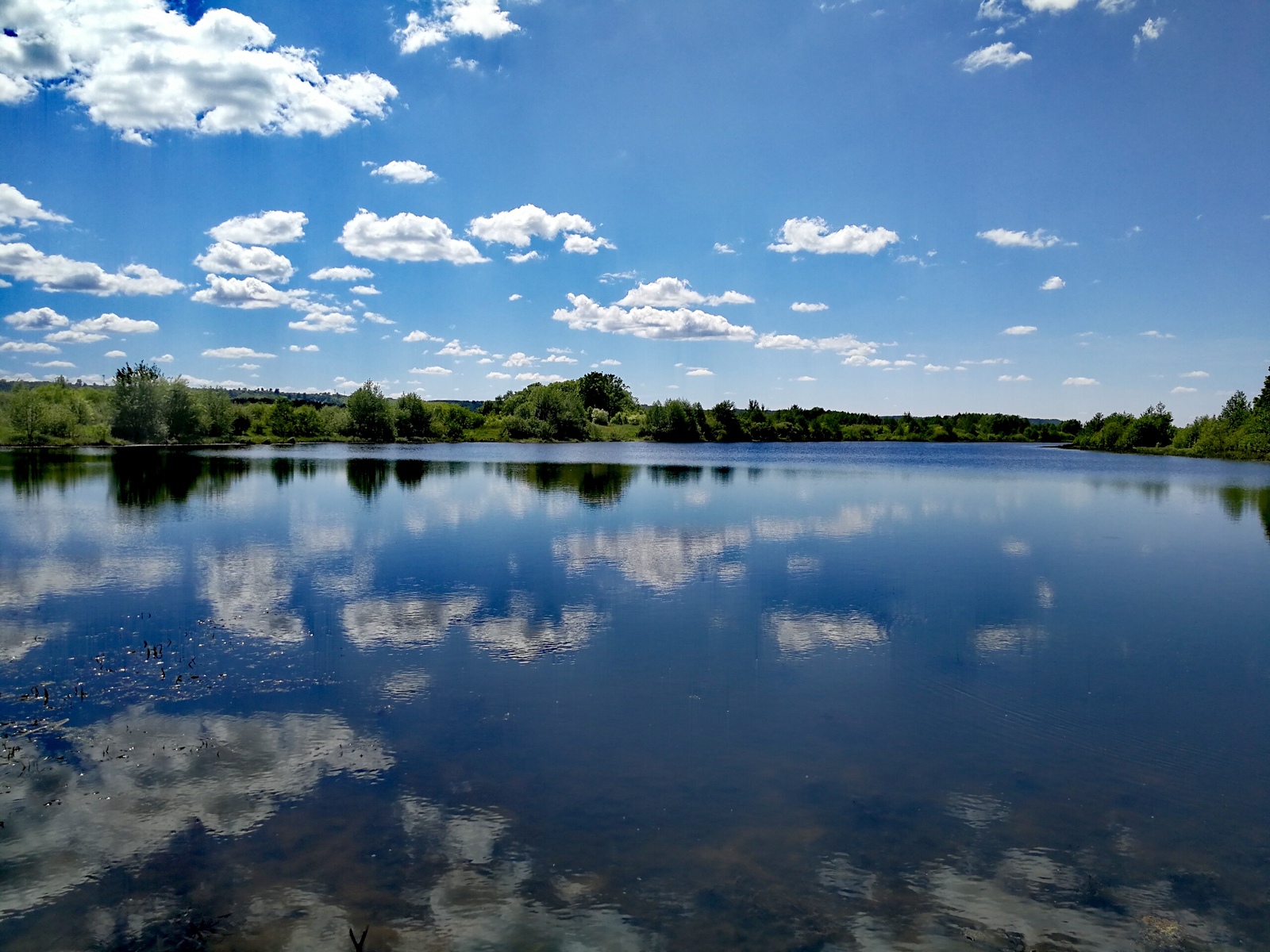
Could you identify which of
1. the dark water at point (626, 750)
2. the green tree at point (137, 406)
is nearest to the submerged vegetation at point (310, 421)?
the green tree at point (137, 406)

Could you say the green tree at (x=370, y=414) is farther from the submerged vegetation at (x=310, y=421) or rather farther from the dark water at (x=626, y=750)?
the dark water at (x=626, y=750)

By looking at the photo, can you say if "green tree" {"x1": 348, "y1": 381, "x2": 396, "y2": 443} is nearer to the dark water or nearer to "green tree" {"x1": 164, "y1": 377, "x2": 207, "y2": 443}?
"green tree" {"x1": 164, "y1": 377, "x2": 207, "y2": 443}

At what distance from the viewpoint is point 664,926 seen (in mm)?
8172

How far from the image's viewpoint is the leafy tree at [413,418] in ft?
603

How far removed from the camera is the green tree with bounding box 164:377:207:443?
125375 millimetres

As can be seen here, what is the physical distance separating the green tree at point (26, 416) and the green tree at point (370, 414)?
59.8 meters

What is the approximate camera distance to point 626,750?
12.4 m

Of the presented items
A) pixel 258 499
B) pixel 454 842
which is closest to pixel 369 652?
pixel 454 842

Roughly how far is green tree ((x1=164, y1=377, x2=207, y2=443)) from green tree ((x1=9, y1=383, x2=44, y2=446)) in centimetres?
1763

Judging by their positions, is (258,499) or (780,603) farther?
(258,499)

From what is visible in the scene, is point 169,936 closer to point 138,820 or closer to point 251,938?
point 251,938

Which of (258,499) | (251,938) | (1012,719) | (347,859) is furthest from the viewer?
(258,499)

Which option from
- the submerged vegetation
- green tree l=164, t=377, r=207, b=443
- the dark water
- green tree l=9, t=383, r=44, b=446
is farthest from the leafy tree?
the dark water

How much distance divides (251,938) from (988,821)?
9468 mm
